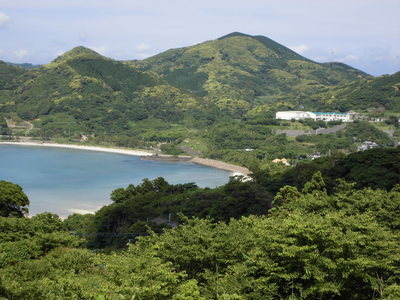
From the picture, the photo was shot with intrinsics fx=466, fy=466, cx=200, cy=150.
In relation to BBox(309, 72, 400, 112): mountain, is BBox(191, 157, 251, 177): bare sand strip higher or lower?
lower

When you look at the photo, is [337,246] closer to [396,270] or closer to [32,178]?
[396,270]

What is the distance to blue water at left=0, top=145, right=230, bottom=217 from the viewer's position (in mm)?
38344

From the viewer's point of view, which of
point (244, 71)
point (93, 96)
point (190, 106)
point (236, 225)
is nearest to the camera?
point (236, 225)

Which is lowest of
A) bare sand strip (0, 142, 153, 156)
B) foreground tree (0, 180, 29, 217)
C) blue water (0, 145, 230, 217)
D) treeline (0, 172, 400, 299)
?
blue water (0, 145, 230, 217)

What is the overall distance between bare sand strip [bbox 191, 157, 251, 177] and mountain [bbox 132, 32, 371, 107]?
155ft

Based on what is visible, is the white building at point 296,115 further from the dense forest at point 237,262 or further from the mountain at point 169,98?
the dense forest at point 237,262

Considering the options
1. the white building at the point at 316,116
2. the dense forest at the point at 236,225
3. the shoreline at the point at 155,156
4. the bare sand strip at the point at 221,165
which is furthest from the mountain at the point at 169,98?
the bare sand strip at the point at 221,165

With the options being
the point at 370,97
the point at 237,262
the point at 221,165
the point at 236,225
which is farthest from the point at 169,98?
the point at 237,262

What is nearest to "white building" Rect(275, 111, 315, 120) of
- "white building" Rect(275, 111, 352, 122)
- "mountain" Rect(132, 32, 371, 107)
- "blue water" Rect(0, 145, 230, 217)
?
"white building" Rect(275, 111, 352, 122)

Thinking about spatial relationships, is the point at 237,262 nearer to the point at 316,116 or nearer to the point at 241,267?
the point at 241,267

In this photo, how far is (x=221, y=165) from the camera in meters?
61.2

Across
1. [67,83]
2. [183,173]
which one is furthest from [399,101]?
[67,83]

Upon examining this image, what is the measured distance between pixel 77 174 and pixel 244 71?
107 metres

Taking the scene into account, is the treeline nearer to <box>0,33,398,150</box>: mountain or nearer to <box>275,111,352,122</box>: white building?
<box>0,33,398,150</box>: mountain
